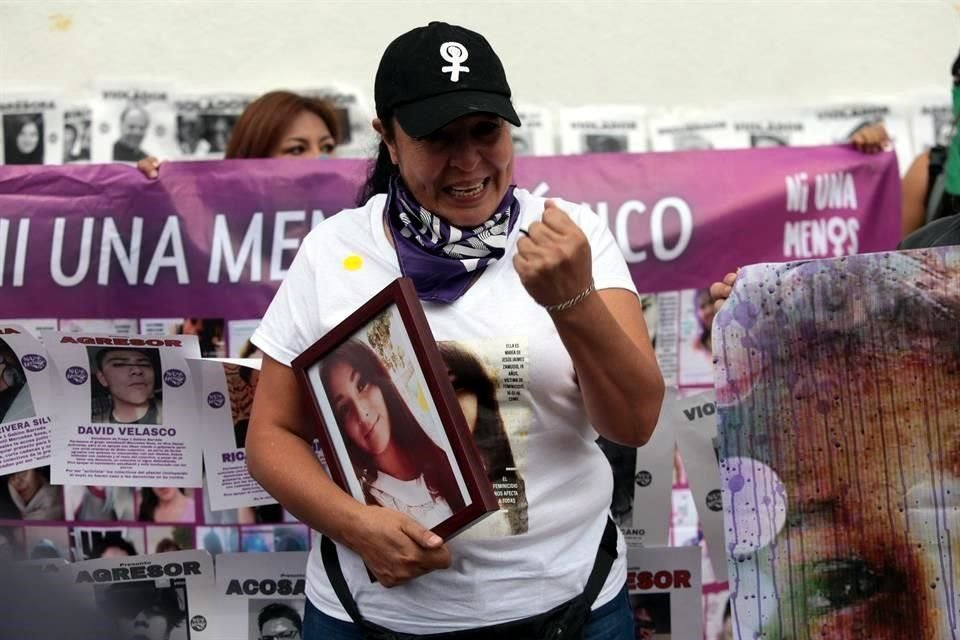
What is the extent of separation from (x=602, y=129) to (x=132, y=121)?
1.35 meters

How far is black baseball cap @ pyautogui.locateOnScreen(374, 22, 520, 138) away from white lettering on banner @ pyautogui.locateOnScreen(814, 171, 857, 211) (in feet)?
4.10

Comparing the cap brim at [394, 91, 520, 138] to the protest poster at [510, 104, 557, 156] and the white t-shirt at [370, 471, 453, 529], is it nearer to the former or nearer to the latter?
the white t-shirt at [370, 471, 453, 529]

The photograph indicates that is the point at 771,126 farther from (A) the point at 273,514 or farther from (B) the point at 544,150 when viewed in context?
(A) the point at 273,514

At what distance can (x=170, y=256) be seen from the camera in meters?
2.51

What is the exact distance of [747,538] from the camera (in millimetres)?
1533

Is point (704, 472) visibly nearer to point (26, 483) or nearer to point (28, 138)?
point (26, 483)

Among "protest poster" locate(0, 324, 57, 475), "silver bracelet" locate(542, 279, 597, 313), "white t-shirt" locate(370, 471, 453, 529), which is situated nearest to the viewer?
"silver bracelet" locate(542, 279, 597, 313)

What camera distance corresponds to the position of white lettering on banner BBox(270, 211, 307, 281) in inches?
99.7

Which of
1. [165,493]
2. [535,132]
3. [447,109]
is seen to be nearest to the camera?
[447,109]

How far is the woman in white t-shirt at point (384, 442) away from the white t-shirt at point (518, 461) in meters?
0.07

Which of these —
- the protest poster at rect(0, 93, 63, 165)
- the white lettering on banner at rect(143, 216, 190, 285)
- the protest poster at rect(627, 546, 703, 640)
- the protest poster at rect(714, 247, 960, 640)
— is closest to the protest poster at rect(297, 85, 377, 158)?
the protest poster at rect(0, 93, 63, 165)

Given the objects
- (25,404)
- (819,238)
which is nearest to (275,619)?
(25,404)

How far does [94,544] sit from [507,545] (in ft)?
3.58

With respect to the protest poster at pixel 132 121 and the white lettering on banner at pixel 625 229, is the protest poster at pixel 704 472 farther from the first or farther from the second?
the protest poster at pixel 132 121
